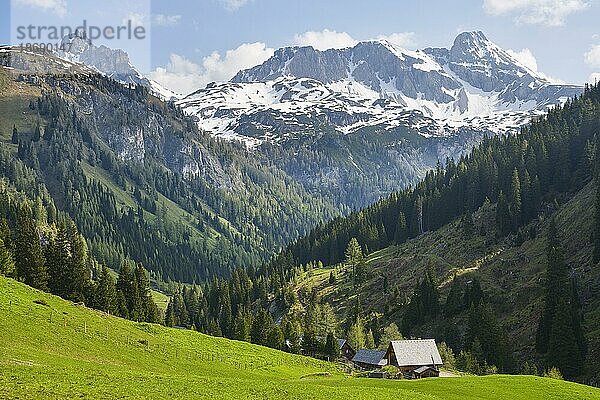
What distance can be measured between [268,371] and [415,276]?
98.3 m

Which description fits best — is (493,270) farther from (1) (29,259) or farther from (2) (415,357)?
(1) (29,259)

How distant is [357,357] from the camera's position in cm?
11012

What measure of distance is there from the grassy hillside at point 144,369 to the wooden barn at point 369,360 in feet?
65.9

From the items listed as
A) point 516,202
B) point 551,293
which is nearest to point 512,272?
point 516,202

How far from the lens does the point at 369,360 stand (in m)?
105

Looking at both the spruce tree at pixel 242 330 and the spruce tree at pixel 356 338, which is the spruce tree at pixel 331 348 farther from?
the spruce tree at pixel 242 330

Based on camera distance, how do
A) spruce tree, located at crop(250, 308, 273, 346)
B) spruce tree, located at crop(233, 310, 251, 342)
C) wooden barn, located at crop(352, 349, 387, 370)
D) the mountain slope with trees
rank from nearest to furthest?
wooden barn, located at crop(352, 349, 387, 370)
the mountain slope with trees
spruce tree, located at crop(250, 308, 273, 346)
spruce tree, located at crop(233, 310, 251, 342)

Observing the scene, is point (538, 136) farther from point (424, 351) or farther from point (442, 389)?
point (442, 389)

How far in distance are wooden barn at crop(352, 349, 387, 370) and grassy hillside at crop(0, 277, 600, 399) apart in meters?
20.1

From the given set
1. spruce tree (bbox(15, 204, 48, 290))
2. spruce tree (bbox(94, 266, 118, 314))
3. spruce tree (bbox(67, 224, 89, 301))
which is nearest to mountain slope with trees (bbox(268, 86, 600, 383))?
spruce tree (bbox(94, 266, 118, 314))

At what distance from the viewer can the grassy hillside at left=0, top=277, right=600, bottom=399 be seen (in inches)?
1596

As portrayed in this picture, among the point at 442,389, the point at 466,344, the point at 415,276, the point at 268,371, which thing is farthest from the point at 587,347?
the point at 415,276

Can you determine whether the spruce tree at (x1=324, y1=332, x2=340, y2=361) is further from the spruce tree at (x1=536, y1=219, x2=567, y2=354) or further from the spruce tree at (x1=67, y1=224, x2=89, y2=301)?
the spruce tree at (x1=67, y1=224, x2=89, y2=301)

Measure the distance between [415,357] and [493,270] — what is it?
194 feet
